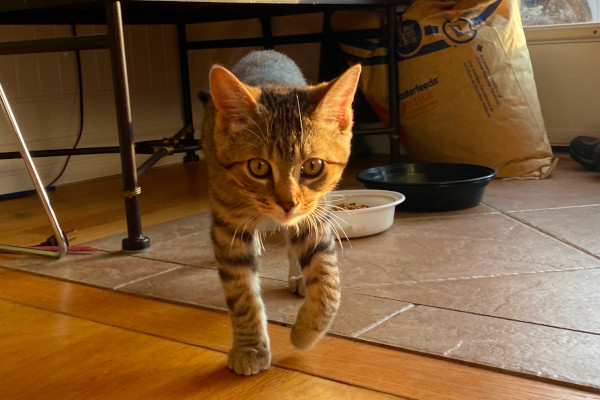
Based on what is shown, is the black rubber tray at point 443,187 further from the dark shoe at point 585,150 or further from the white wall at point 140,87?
the white wall at point 140,87

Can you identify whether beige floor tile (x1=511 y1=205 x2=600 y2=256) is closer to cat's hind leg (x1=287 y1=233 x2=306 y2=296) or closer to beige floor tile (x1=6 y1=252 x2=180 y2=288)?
cat's hind leg (x1=287 y1=233 x2=306 y2=296)

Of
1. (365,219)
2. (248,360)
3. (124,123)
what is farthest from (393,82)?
(248,360)

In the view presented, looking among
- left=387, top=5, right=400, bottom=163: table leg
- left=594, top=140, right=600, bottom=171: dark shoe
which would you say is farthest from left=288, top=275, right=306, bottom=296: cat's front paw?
left=594, top=140, right=600, bottom=171: dark shoe

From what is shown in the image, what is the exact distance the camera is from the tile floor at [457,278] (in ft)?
3.80

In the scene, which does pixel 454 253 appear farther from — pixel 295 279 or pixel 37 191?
pixel 37 191

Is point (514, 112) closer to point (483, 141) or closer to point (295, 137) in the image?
point (483, 141)

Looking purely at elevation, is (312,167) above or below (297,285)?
above

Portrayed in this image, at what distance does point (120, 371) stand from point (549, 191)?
1.69 metres

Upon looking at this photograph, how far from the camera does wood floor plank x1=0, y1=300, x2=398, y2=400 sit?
1.06m

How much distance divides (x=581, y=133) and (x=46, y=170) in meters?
2.29

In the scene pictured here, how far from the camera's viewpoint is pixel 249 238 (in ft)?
4.07

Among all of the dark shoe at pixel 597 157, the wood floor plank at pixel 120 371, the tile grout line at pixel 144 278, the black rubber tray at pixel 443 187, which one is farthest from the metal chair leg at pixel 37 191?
the dark shoe at pixel 597 157

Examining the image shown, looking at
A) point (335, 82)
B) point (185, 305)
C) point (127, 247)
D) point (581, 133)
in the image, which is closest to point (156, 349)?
point (185, 305)

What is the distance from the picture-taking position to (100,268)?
1.72 meters
